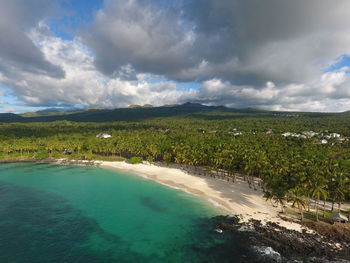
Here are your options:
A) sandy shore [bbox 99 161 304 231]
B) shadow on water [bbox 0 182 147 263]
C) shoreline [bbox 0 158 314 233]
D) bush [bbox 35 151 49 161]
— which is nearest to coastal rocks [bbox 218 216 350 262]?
shoreline [bbox 0 158 314 233]

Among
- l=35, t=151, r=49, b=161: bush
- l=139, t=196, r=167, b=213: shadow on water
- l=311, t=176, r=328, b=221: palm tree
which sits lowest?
l=139, t=196, r=167, b=213: shadow on water

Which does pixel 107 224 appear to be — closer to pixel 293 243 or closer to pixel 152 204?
pixel 152 204

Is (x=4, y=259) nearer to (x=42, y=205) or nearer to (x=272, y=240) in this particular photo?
(x=42, y=205)

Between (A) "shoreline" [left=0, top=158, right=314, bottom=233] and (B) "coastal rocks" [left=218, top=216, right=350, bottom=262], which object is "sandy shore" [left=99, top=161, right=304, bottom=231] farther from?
(B) "coastal rocks" [left=218, top=216, right=350, bottom=262]

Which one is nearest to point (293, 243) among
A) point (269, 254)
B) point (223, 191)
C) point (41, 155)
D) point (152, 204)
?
point (269, 254)

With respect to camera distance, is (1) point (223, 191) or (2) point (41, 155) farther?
(2) point (41, 155)

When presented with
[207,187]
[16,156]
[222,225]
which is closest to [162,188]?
[207,187]

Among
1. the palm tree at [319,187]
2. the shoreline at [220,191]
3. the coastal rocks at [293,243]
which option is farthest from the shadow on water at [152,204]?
the palm tree at [319,187]
